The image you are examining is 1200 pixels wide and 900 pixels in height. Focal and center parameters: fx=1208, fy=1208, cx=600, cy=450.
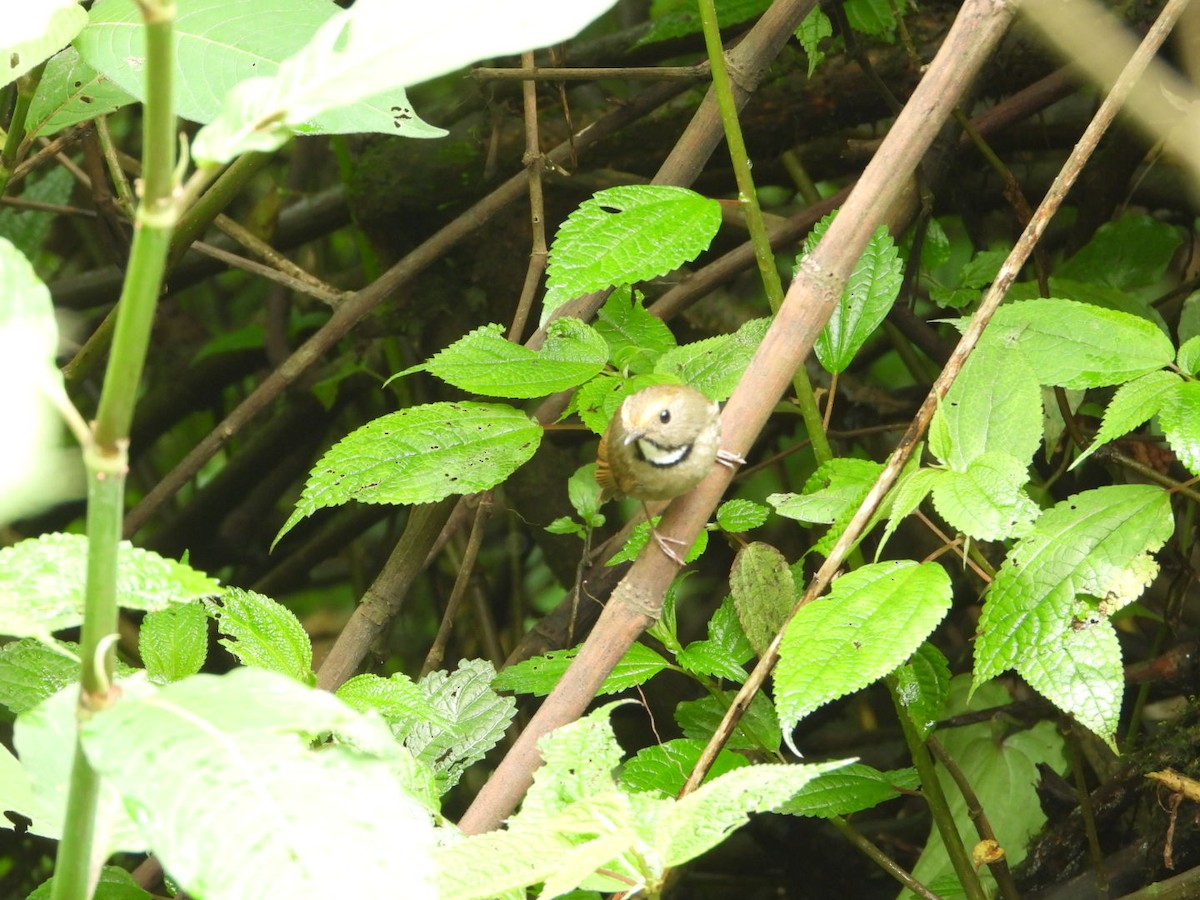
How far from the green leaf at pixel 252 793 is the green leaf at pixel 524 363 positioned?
98 cm

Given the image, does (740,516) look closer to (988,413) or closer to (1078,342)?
(988,413)

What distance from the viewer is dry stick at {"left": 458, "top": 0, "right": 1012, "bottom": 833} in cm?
117

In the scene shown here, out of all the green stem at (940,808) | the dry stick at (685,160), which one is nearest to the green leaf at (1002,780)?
the green stem at (940,808)

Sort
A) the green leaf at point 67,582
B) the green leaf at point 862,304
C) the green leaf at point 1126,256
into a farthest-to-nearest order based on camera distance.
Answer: the green leaf at point 1126,256 < the green leaf at point 862,304 < the green leaf at point 67,582

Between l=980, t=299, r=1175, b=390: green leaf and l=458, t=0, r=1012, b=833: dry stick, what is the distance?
0.32 meters

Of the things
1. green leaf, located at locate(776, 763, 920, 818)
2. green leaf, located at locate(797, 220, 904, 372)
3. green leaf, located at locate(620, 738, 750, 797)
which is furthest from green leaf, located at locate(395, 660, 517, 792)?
green leaf, located at locate(797, 220, 904, 372)

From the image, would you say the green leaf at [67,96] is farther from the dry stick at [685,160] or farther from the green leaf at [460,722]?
the green leaf at [460,722]

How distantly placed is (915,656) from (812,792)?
0.75 feet

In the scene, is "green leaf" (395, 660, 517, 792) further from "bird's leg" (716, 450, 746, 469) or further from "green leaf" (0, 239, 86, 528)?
"green leaf" (0, 239, 86, 528)

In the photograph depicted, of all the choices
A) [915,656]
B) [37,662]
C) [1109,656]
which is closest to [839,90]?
[915,656]

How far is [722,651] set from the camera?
1.59 m

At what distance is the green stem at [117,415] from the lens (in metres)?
0.53

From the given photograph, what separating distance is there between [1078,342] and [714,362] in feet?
1.55

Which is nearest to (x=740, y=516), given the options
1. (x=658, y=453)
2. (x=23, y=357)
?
(x=658, y=453)
